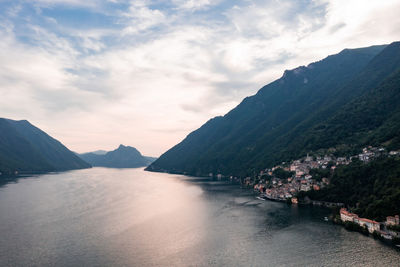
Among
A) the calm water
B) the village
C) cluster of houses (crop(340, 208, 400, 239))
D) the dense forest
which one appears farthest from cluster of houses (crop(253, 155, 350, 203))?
cluster of houses (crop(340, 208, 400, 239))

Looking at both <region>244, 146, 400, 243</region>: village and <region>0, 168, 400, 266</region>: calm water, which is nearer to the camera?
<region>0, 168, 400, 266</region>: calm water

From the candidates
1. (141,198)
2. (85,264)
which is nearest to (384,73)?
(141,198)

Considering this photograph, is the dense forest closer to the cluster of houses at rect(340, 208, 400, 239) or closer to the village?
the cluster of houses at rect(340, 208, 400, 239)

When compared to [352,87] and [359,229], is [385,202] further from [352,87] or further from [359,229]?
[352,87]

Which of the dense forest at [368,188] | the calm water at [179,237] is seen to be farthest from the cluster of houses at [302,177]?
the calm water at [179,237]

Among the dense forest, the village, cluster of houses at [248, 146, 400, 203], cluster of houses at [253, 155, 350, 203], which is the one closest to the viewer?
the dense forest

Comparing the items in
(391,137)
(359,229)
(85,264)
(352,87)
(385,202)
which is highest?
(352,87)
